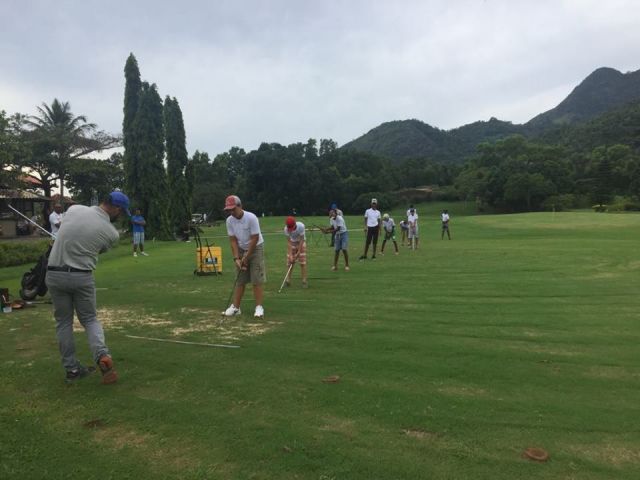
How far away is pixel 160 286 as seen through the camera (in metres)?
11.6

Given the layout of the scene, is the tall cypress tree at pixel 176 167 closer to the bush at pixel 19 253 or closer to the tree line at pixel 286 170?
the tree line at pixel 286 170

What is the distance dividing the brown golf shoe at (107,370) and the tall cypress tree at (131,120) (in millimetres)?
33133

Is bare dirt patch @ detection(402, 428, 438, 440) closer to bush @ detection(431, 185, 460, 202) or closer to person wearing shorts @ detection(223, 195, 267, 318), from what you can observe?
person wearing shorts @ detection(223, 195, 267, 318)

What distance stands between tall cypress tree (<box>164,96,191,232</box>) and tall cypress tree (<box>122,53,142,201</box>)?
315 cm

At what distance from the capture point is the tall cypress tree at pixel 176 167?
39781 millimetres

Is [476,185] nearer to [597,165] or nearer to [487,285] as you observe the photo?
[597,165]

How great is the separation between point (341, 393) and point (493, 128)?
155726 millimetres

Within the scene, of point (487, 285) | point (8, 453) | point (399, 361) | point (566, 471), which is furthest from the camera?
point (487, 285)

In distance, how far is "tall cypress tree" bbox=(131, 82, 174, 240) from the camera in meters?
35.2

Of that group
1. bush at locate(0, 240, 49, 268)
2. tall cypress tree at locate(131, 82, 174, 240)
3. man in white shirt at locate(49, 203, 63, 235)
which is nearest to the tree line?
tall cypress tree at locate(131, 82, 174, 240)

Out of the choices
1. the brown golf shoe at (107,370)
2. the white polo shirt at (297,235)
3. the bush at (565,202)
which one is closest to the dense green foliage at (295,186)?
the bush at (565,202)

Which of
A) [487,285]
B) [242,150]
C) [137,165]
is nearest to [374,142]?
[242,150]

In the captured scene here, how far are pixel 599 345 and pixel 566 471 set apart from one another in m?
3.34

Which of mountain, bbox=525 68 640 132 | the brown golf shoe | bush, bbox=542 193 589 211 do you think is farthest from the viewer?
mountain, bbox=525 68 640 132
